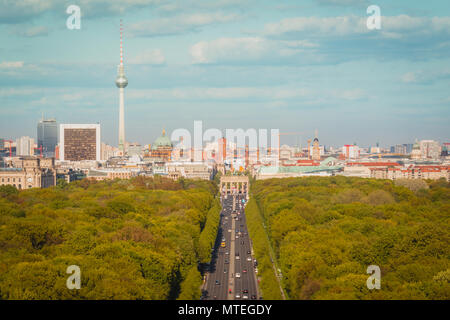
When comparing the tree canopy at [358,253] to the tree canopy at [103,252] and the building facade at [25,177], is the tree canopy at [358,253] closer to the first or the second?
the tree canopy at [103,252]

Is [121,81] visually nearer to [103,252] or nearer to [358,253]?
[103,252]

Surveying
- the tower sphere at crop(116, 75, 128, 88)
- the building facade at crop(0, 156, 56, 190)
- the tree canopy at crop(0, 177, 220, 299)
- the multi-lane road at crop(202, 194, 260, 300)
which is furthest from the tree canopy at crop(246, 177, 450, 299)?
the tower sphere at crop(116, 75, 128, 88)

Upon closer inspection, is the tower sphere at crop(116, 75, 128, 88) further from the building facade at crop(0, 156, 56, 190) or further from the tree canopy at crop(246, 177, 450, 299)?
the tree canopy at crop(246, 177, 450, 299)

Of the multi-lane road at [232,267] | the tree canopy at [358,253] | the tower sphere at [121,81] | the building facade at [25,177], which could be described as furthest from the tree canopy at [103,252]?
the tower sphere at [121,81]

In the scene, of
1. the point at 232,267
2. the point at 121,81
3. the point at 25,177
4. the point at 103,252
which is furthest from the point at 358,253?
the point at 121,81
